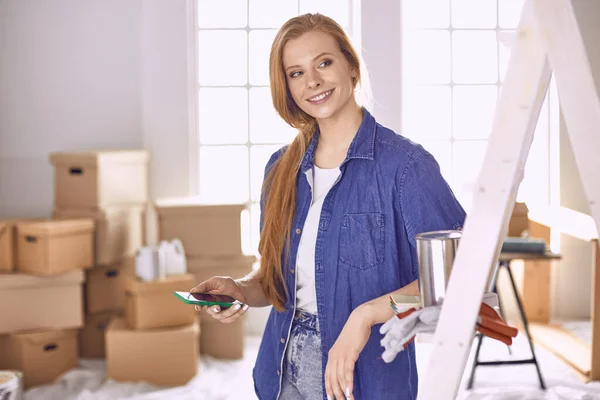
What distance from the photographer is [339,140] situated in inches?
69.0

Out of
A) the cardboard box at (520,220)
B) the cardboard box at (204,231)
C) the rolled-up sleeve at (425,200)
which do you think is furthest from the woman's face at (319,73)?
the cardboard box at (520,220)

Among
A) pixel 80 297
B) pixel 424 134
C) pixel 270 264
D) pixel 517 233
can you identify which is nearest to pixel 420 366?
pixel 517 233

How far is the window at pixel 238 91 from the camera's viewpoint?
4555 mm

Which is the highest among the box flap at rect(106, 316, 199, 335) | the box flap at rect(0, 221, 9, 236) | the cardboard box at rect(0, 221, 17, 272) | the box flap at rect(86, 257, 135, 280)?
the box flap at rect(0, 221, 9, 236)

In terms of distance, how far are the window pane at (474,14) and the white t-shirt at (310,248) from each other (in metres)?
3.26

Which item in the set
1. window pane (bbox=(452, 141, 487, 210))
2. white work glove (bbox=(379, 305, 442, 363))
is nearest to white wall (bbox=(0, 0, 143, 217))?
window pane (bbox=(452, 141, 487, 210))

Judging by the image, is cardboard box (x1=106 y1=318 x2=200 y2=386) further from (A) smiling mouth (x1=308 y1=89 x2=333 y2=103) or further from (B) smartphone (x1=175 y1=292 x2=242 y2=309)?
(A) smiling mouth (x1=308 y1=89 x2=333 y2=103)

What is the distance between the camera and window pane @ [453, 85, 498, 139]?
474cm

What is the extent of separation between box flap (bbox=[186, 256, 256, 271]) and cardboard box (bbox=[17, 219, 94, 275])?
530mm

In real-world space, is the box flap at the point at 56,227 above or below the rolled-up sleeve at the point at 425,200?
below

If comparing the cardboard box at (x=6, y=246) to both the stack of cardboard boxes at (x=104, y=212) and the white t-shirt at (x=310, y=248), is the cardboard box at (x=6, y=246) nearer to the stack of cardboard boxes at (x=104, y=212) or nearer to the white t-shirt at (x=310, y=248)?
the stack of cardboard boxes at (x=104, y=212)

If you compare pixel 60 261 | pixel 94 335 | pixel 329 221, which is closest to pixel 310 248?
pixel 329 221

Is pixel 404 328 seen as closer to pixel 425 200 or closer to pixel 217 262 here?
pixel 425 200

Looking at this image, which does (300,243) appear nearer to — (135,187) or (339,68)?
(339,68)
